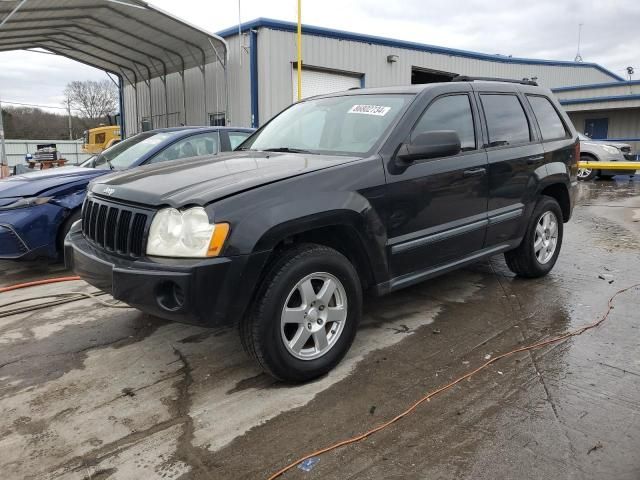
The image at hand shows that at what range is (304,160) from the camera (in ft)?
11.5

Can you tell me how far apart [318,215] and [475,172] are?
5.60ft

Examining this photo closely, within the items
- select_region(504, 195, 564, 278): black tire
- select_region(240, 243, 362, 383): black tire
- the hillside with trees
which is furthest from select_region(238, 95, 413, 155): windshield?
the hillside with trees

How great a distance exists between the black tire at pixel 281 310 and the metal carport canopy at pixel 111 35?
1171cm

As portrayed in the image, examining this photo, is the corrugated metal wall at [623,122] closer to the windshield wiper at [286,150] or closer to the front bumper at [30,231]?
the windshield wiper at [286,150]

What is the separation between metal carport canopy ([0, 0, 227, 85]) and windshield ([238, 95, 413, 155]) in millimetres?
9915

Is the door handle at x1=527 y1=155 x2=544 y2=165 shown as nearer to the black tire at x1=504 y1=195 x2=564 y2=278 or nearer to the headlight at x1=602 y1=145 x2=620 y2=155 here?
the black tire at x1=504 y1=195 x2=564 y2=278

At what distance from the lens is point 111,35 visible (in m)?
16.3

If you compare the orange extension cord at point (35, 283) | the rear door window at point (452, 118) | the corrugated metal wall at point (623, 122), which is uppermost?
the corrugated metal wall at point (623, 122)

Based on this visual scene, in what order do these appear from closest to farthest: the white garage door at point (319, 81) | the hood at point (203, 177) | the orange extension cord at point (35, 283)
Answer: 1. the hood at point (203, 177)
2. the orange extension cord at point (35, 283)
3. the white garage door at point (319, 81)

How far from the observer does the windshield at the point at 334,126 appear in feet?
12.3

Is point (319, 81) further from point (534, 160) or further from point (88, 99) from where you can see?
point (88, 99)

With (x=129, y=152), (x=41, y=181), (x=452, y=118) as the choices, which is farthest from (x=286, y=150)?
(x=129, y=152)

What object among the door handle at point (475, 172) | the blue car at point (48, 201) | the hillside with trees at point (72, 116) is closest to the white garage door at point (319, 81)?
the blue car at point (48, 201)

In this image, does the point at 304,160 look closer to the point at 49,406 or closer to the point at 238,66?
the point at 49,406
